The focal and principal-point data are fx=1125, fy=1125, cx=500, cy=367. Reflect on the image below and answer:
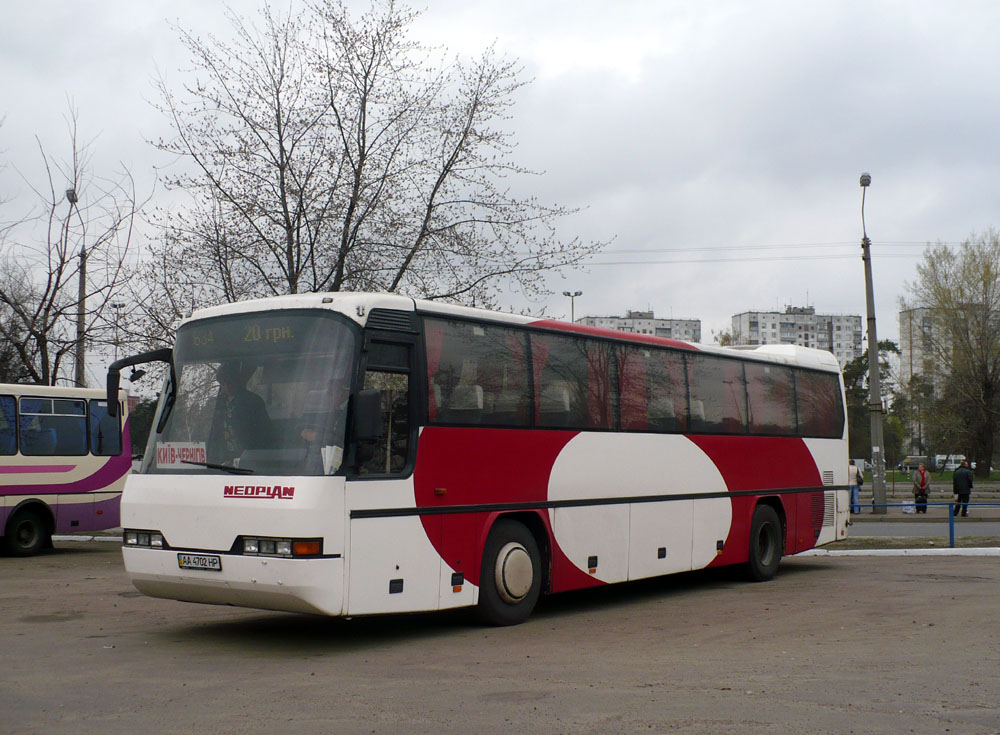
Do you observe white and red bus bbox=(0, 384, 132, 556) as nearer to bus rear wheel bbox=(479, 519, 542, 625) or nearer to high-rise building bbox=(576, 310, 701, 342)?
bus rear wheel bbox=(479, 519, 542, 625)

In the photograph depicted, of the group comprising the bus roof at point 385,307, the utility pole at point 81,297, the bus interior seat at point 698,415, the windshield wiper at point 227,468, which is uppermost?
the utility pole at point 81,297

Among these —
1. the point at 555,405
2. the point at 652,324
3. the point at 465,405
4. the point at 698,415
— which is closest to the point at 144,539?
the point at 465,405

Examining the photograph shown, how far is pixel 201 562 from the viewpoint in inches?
379

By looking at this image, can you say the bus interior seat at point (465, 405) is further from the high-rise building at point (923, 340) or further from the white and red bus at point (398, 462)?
the high-rise building at point (923, 340)

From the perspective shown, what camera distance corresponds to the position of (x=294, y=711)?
712 cm

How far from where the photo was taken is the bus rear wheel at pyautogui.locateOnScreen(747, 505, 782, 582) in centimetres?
1583

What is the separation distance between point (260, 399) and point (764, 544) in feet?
29.6

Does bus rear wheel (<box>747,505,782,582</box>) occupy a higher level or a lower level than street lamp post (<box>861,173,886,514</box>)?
lower

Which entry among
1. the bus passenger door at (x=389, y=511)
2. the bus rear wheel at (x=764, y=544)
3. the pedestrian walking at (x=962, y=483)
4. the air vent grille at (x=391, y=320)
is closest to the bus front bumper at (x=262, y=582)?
the bus passenger door at (x=389, y=511)

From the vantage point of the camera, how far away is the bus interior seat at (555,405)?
39.1 feet

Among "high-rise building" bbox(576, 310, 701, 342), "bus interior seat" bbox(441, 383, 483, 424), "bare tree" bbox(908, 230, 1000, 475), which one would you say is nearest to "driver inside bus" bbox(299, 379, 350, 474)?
"bus interior seat" bbox(441, 383, 483, 424)

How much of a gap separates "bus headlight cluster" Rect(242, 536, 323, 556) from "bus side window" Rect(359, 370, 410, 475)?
2.85ft

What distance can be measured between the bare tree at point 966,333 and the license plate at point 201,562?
54.8 m

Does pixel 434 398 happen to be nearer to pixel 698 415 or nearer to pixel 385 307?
pixel 385 307
